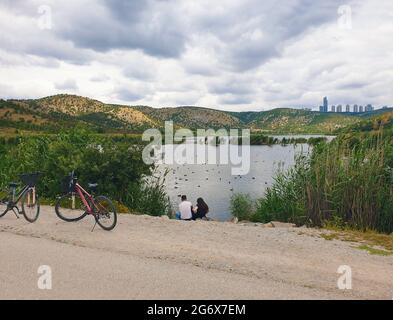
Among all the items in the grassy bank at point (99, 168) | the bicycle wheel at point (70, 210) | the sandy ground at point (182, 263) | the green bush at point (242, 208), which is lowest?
the green bush at point (242, 208)

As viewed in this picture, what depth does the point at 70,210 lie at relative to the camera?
11.9 m

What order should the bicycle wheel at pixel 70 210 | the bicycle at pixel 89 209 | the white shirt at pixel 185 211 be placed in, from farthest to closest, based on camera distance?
the white shirt at pixel 185 211, the bicycle wheel at pixel 70 210, the bicycle at pixel 89 209

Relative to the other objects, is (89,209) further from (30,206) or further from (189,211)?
(189,211)

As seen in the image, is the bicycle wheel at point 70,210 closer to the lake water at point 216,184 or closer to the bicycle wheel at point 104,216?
the bicycle wheel at point 104,216

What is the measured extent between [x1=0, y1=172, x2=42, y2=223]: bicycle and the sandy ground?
0.54 m

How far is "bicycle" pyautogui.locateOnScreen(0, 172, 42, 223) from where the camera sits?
11188 millimetres

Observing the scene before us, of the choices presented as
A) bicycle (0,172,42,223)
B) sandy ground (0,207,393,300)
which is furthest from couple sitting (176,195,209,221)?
bicycle (0,172,42,223)

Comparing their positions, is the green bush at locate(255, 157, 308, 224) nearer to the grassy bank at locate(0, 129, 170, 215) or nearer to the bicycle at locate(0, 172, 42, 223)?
the grassy bank at locate(0, 129, 170, 215)

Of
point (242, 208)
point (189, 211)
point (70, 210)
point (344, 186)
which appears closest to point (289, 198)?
point (344, 186)

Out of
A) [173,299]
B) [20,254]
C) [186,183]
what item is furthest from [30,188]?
[186,183]

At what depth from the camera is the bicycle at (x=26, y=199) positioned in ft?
36.7

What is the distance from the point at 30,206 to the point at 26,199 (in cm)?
27

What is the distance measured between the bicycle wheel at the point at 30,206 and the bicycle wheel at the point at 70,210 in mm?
530

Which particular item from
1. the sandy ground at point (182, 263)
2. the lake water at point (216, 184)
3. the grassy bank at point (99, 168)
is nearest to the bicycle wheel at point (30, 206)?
the sandy ground at point (182, 263)
